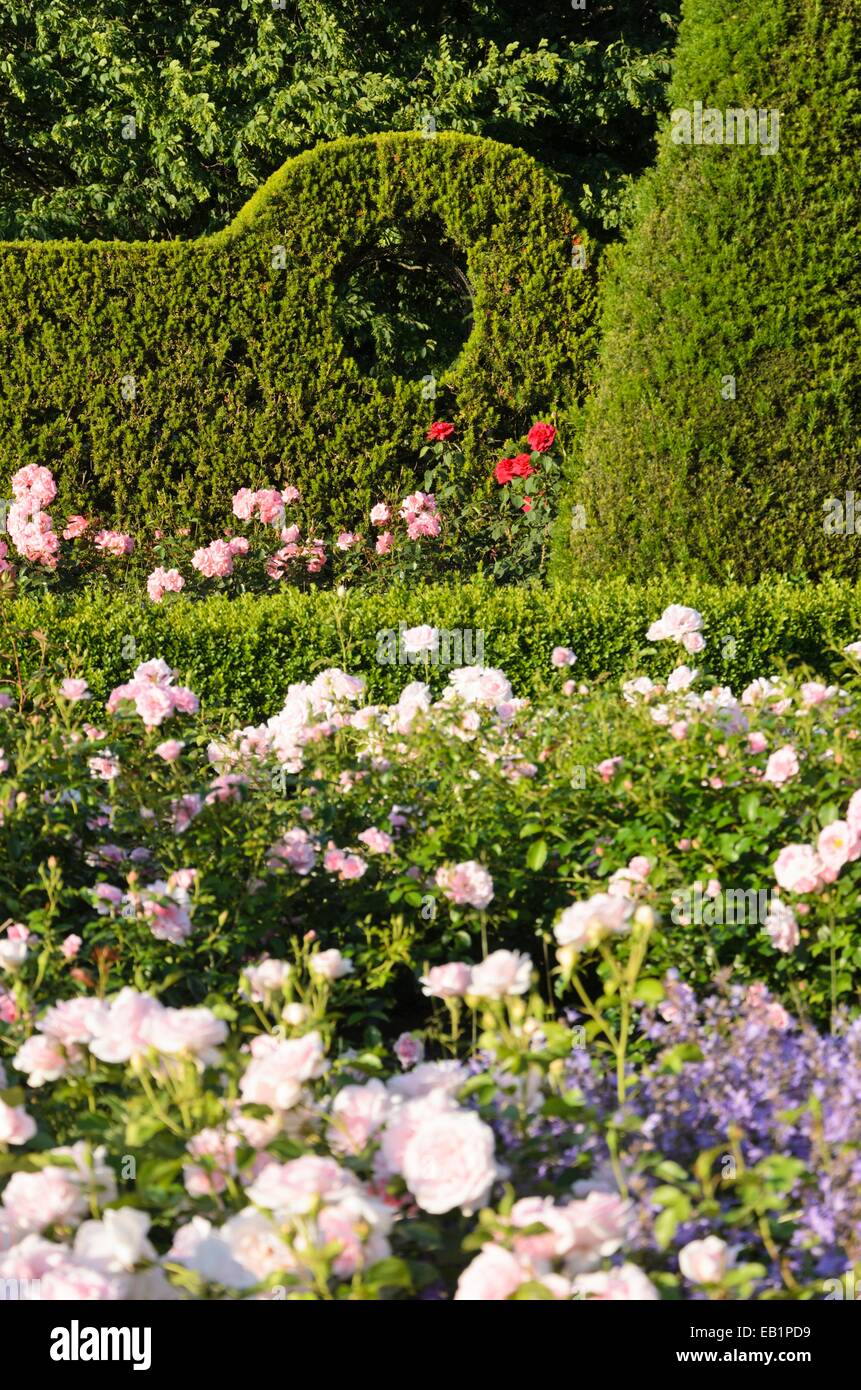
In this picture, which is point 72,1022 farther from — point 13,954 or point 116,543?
point 116,543

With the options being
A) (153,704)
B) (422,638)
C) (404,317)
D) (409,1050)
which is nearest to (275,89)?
(404,317)

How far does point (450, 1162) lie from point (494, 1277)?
0.15 metres

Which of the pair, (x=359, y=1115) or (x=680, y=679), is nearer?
(x=359, y=1115)

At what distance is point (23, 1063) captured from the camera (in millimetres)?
2062

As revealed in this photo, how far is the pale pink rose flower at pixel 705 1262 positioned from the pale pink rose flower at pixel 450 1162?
24cm

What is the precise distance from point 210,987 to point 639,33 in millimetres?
12233

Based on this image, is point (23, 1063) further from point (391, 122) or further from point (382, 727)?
point (391, 122)

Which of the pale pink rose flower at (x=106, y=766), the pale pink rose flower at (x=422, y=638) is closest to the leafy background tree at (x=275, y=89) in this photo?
the pale pink rose flower at (x=422, y=638)

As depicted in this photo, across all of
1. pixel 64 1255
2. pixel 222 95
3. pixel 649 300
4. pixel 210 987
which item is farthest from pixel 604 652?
pixel 222 95

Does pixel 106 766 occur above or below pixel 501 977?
below

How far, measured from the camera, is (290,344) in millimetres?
8422

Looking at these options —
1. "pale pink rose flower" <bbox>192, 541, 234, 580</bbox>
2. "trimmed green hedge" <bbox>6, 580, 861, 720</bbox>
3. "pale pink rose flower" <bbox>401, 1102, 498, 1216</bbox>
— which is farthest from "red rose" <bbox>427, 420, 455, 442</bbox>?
"pale pink rose flower" <bbox>401, 1102, 498, 1216</bbox>

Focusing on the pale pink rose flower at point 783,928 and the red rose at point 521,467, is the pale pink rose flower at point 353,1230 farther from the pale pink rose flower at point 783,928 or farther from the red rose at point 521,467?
the red rose at point 521,467

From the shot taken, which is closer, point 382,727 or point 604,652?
point 382,727
